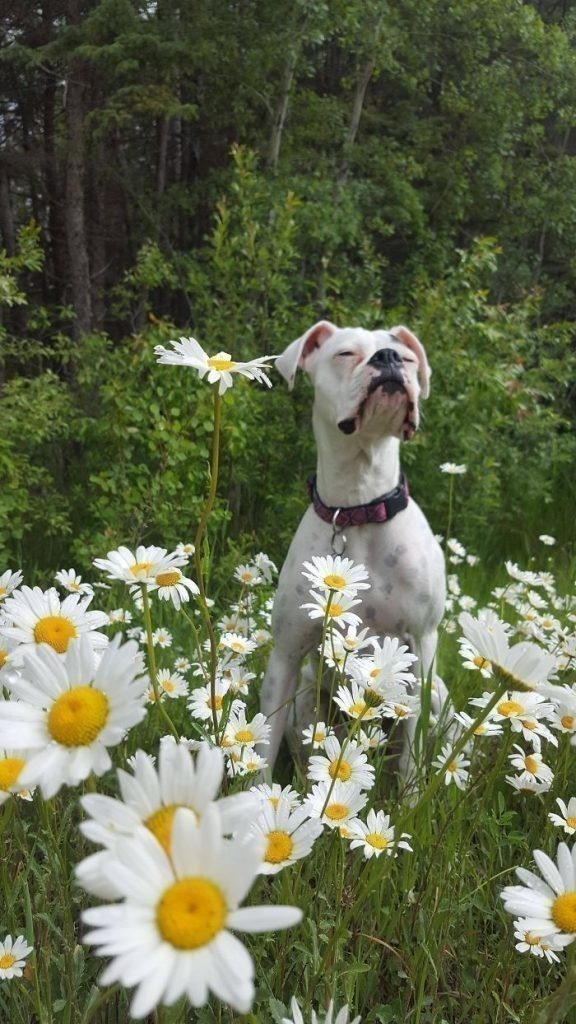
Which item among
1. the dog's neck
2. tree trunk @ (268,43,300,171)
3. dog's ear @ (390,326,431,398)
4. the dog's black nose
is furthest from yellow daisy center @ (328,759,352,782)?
tree trunk @ (268,43,300,171)

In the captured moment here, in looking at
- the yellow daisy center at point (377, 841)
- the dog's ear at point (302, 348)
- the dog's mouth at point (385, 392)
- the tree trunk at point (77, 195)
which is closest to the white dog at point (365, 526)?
the dog's mouth at point (385, 392)

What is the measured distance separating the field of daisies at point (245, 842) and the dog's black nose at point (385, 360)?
85 cm

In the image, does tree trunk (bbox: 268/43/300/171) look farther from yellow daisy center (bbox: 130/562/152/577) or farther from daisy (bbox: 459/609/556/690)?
daisy (bbox: 459/609/556/690)

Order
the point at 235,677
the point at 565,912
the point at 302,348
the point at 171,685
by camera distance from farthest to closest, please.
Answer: the point at 302,348 → the point at 171,685 → the point at 235,677 → the point at 565,912

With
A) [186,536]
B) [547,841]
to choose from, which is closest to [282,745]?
[547,841]

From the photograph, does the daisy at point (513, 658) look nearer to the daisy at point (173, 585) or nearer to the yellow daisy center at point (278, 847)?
the yellow daisy center at point (278, 847)

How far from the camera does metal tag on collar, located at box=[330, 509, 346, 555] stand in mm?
2439

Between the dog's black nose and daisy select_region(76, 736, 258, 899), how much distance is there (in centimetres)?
209

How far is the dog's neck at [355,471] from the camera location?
2.57m

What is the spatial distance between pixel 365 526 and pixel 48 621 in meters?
1.65

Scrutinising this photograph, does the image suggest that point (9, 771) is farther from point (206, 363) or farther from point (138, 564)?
point (206, 363)

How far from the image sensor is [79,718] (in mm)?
612

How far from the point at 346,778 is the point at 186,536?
312 cm

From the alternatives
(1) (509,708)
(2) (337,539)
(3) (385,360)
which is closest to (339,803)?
(1) (509,708)
